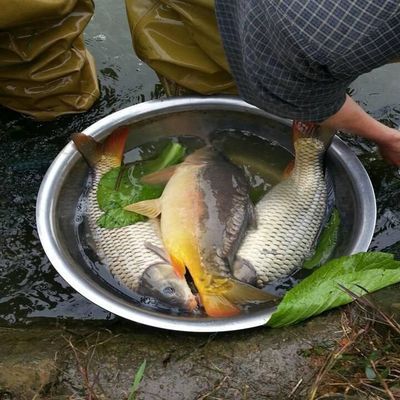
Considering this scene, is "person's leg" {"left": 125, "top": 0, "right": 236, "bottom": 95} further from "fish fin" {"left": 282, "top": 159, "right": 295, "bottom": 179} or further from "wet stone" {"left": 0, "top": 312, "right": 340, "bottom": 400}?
"wet stone" {"left": 0, "top": 312, "right": 340, "bottom": 400}

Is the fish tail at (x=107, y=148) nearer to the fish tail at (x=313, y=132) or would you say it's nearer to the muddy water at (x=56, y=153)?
the muddy water at (x=56, y=153)

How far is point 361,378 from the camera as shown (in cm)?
190

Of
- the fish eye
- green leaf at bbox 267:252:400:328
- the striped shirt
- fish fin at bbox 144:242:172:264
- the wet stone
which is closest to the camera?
the striped shirt

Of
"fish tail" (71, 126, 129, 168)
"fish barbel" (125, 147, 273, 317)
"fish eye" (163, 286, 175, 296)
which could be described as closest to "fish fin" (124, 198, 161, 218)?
"fish barbel" (125, 147, 273, 317)

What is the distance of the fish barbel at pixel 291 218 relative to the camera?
2.55 metres

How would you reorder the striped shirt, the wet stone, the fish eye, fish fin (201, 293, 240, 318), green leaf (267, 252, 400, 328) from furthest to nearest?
the fish eye
fish fin (201, 293, 240, 318)
green leaf (267, 252, 400, 328)
the wet stone
the striped shirt

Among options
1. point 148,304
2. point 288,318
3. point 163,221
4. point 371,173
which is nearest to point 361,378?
point 288,318

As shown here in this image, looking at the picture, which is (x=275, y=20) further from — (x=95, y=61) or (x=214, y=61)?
(x=95, y=61)

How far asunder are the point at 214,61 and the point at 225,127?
0.34 metres

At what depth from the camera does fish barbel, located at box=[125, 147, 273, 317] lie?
2.37m

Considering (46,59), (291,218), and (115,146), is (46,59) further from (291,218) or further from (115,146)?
(291,218)

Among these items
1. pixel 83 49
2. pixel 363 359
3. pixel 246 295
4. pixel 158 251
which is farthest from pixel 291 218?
pixel 83 49

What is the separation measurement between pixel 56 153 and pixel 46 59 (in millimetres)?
474

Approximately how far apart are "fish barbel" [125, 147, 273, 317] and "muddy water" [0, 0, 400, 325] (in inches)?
17.8
